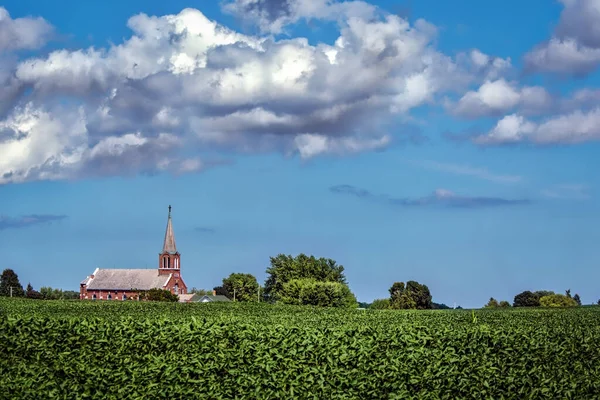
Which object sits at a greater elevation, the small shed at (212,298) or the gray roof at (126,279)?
the gray roof at (126,279)

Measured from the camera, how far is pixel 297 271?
410ft

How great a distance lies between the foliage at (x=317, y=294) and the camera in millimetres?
111188

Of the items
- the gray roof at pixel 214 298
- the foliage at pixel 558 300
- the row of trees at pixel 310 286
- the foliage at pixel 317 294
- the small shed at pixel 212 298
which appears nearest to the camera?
the foliage at pixel 558 300

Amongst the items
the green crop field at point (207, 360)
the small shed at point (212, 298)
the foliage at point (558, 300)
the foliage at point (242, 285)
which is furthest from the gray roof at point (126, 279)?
the green crop field at point (207, 360)

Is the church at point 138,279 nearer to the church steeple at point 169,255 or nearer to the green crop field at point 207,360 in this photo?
the church steeple at point 169,255

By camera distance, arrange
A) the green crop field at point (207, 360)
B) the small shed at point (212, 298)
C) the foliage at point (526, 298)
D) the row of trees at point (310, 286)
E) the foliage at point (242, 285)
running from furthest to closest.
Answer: the foliage at point (242, 285)
the small shed at point (212, 298)
the foliage at point (526, 298)
the row of trees at point (310, 286)
the green crop field at point (207, 360)

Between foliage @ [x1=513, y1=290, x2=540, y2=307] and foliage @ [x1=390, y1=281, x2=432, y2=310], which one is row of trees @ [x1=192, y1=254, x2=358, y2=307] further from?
foliage @ [x1=513, y1=290, x2=540, y2=307]

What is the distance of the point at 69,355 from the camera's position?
1803 cm

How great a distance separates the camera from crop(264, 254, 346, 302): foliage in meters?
125

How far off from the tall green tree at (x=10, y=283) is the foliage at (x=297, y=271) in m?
42.2

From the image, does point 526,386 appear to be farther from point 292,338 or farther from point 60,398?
point 60,398

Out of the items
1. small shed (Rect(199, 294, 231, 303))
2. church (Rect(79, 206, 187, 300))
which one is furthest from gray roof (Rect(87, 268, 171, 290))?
small shed (Rect(199, 294, 231, 303))

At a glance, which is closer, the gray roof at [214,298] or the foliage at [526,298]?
the foliage at [526,298]

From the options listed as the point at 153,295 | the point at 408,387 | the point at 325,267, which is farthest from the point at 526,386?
the point at 325,267
